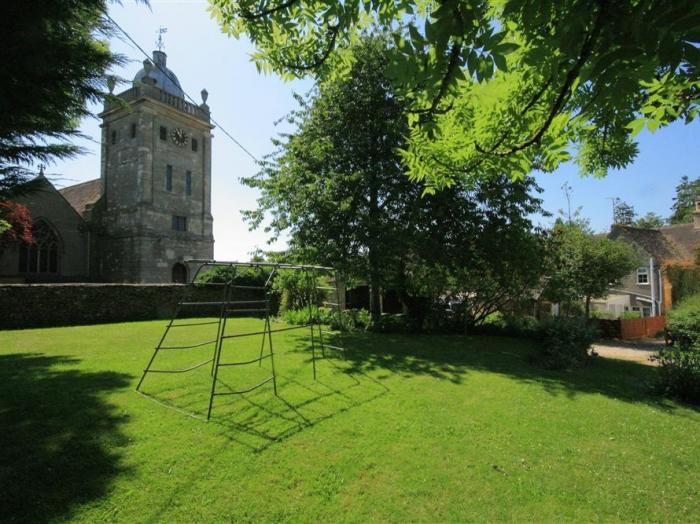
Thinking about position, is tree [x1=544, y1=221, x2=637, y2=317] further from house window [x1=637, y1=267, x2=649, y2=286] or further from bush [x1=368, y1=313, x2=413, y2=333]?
bush [x1=368, y1=313, x2=413, y2=333]

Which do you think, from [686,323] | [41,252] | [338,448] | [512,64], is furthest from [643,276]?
[41,252]

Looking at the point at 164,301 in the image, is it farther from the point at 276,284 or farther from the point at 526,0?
the point at 526,0

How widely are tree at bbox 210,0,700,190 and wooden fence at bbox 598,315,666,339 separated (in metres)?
18.2

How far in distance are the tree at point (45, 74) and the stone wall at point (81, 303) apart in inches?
382

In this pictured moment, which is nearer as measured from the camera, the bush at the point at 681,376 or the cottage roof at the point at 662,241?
the bush at the point at 681,376

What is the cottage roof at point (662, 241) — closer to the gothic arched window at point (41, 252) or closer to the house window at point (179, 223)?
the house window at point (179, 223)

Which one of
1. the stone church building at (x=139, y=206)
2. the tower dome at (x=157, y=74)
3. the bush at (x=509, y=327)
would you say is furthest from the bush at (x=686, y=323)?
the tower dome at (x=157, y=74)

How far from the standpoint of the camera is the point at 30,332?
12539 millimetres

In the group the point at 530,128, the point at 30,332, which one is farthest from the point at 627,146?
the point at 30,332

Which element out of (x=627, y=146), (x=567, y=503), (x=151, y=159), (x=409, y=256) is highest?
(x=151, y=159)

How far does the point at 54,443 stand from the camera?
13.6 ft

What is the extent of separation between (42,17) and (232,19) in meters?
1.55

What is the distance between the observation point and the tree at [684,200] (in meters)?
50.0

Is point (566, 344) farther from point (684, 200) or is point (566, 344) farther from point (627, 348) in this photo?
point (684, 200)
